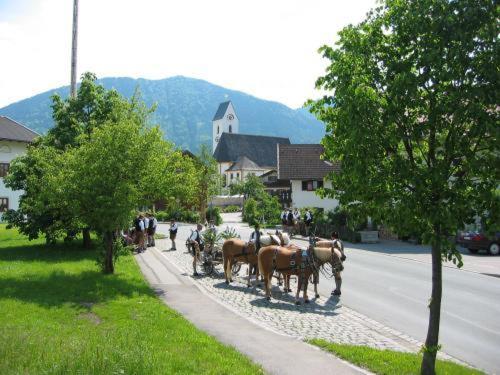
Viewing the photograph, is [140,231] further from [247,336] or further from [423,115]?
[423,115]

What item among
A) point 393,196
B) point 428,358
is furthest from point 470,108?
point 428,358

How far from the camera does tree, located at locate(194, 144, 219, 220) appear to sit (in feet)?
182

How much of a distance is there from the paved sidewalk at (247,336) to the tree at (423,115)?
1.85 metres

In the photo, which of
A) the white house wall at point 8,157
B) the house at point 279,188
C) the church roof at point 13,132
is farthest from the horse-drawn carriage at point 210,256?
the house at point 279,188

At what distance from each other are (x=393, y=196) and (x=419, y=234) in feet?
2.18

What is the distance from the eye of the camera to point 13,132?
2272 inches

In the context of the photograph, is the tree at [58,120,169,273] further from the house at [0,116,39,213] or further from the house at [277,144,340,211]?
the house at [0,116,39,213]

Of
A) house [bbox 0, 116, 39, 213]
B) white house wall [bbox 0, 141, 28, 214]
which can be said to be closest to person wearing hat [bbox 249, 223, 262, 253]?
house [bbox 0, 116, 39, 213]

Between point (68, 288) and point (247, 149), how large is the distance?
11338 cm

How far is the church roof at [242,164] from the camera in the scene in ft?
383

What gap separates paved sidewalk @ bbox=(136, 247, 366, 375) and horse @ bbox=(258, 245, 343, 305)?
188 centimetres

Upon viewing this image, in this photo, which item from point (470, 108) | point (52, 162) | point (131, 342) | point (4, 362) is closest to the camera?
point (470, 108)

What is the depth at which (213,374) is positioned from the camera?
25.6ft

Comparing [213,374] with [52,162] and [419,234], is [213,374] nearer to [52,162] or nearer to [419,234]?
[419,234]
